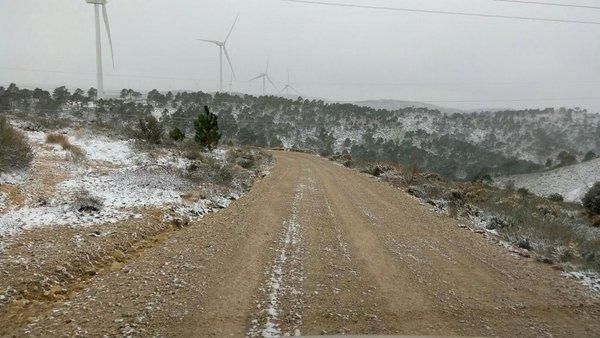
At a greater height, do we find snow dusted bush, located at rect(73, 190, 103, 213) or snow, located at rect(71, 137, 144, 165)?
snow, located at rect(71, 137, 144, 165)

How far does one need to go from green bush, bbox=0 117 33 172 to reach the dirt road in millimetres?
7133

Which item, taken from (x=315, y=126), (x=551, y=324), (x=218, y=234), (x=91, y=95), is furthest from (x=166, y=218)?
(x=315, y=126)

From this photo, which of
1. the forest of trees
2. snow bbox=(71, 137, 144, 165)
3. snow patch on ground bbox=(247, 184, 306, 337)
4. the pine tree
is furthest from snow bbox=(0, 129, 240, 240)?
the forest of trees

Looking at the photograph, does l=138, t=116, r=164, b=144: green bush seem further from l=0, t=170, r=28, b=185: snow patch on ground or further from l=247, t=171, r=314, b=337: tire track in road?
l=247, t=171, r=314, b=337: tire track in road

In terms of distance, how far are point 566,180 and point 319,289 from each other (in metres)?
68.6

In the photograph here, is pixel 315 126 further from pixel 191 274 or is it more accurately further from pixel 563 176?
pixel 191 274

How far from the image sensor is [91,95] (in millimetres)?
80688

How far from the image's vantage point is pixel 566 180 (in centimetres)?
6266

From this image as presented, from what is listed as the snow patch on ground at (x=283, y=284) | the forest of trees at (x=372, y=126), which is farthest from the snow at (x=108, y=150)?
the forest of trees at (x=372, y=126)

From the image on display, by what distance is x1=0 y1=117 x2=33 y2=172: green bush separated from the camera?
13195 millimetres

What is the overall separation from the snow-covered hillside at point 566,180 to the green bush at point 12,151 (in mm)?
55961

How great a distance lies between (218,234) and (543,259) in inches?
309

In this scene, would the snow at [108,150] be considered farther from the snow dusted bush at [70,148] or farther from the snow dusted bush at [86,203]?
the snow dusted bush at [86,203]

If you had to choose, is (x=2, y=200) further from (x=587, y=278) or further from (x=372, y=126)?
(x=372, y=126)
